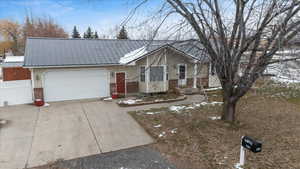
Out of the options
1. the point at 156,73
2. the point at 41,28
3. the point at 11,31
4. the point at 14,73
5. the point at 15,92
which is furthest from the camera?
the point at 11,31

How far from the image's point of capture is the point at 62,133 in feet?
21.4

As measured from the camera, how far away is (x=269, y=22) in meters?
5.34

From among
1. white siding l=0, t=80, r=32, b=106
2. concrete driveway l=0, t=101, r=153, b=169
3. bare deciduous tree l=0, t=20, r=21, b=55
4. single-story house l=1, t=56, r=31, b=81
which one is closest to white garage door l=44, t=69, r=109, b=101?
white siding l=0, t=80, r=32, b=106

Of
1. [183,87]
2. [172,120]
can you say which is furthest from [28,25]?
[172,120]

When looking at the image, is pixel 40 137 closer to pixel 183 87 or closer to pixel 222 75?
pixel 222 75

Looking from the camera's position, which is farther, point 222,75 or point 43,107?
point 43,107

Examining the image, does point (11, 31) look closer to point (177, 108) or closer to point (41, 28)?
point (41, 28)

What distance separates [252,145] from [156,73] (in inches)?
331

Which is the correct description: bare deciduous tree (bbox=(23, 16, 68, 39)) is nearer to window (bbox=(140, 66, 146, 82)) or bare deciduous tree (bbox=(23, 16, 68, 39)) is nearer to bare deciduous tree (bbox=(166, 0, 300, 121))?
window (bbox=(140, 66, 146, 82))

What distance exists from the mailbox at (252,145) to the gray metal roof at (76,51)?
650 centimetres

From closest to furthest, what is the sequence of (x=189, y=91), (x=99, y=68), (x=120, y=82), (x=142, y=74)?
1. (x=99, y=68)
2. (x=142, y=74)
3. (x=120, y=82)
4. (x=189, y=91)

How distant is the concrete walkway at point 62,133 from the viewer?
5.14 meters

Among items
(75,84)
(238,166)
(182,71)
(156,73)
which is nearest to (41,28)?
(75,84)

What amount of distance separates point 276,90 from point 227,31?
9.78 metres
